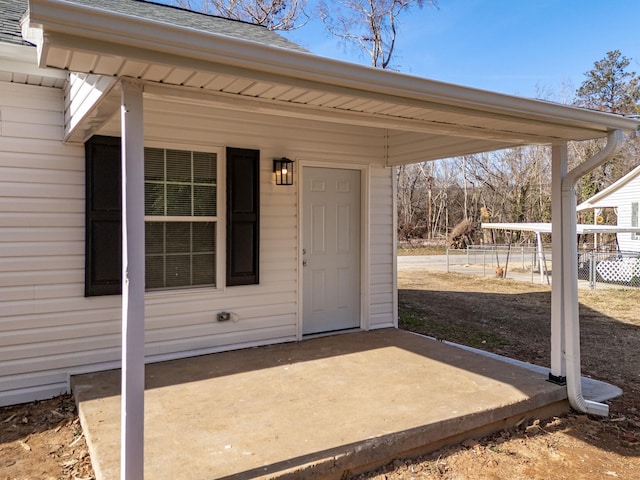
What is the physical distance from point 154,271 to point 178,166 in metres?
0.96

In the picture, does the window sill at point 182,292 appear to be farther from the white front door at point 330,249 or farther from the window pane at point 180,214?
the white front door at point 330,249

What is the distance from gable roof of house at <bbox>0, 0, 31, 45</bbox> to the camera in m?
3.21

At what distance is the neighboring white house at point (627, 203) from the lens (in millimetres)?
13422

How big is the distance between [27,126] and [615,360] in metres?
6.02

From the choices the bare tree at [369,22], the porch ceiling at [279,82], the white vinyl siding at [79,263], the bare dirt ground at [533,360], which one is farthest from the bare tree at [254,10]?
the porch ceiling at [279,82]

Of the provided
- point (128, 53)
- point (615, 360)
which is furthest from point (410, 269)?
point (128, 53)

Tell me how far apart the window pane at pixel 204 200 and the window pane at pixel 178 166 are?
0.14 metres

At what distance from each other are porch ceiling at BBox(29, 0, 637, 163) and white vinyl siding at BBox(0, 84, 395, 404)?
0.91 meters

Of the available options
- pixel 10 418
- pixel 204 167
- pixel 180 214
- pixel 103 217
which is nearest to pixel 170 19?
pixel 204 167

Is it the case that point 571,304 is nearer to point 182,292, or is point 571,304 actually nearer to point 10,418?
point 182,292

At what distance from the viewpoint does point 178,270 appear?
4.21m

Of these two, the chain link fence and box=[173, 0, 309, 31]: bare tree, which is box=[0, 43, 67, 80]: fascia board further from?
box=[173, 0, 309, 31]: bare tree

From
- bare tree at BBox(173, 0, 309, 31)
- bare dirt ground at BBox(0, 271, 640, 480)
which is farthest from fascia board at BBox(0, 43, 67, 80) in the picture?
bare tree at BBox(173, 0, 309, 31)

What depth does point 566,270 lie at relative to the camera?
3.54 metres
